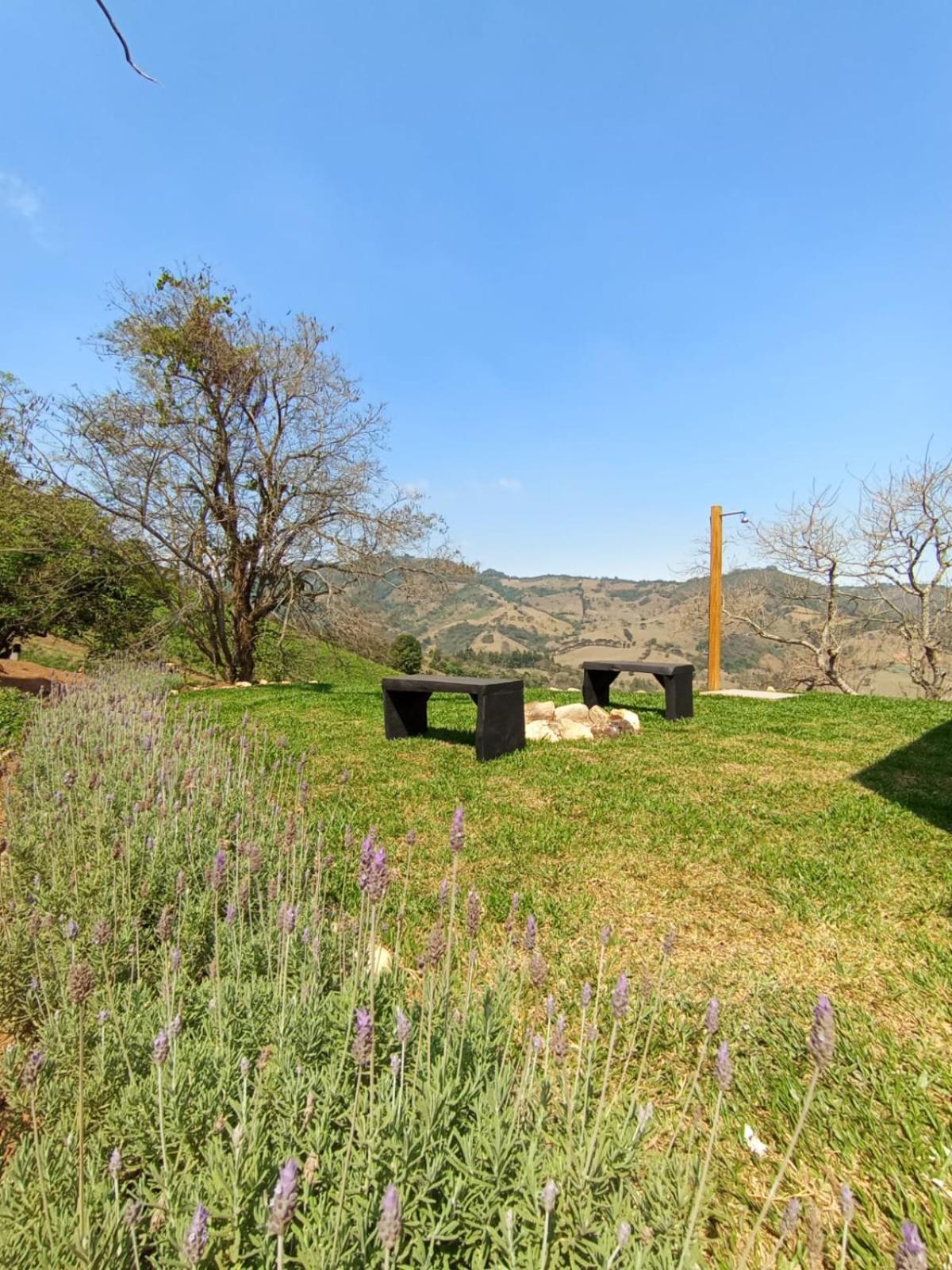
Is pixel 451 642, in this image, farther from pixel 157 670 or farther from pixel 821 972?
pixel 821 972

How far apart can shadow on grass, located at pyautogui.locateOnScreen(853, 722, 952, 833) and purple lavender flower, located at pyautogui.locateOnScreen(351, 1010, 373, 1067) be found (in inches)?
186

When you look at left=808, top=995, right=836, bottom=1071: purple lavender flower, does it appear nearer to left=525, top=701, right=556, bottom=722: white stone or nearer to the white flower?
the white flower

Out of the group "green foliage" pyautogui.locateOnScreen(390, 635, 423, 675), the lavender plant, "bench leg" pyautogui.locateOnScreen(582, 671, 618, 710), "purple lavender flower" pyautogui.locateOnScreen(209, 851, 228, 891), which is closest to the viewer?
the lavender plant

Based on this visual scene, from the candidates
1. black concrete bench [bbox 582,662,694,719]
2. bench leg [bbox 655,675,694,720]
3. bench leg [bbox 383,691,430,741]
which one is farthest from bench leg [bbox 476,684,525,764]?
bench leg [bbox 655,675,694,720]

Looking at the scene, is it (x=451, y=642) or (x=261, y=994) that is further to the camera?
(x=451, y=642)

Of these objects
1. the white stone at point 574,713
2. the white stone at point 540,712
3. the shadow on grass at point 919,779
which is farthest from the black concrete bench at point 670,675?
the shadow on grass at point 919,779

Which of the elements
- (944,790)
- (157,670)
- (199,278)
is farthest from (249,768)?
(199,278)

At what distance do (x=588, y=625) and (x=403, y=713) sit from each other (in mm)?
106607

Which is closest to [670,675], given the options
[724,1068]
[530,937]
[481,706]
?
[481,706]

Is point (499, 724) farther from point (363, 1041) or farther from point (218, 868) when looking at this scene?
point (363, 1041)

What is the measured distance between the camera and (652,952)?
2797 mm

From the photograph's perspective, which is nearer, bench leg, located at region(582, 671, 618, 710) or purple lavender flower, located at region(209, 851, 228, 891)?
purple lavender flower, located at region(209, 851, 228, 891)

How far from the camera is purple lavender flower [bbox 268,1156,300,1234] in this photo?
84 centimetres

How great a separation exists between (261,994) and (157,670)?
12995 millimetres
